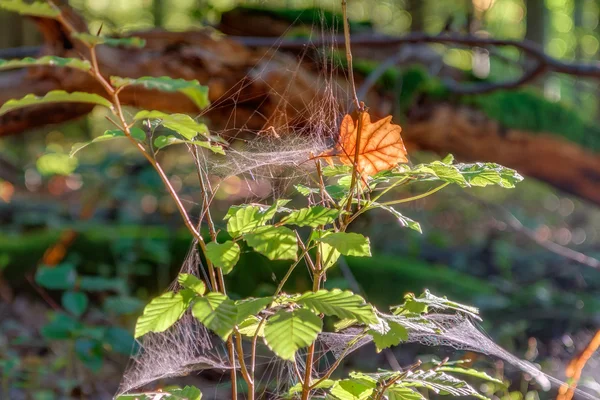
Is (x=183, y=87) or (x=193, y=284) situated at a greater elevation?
(x=183, y=87)

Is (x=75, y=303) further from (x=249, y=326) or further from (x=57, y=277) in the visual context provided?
(x=249, y=326)

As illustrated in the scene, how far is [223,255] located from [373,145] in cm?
38

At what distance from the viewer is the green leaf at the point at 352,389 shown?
1181mm

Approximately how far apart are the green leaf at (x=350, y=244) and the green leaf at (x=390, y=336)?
0.15 meters

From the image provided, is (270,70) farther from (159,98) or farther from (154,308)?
(154,308)

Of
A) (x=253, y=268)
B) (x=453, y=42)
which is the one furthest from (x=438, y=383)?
(x=253, y=268)

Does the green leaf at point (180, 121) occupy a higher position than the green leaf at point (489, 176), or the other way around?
the green leaf at point (180, 121)

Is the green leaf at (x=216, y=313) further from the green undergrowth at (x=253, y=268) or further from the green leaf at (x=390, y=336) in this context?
the green undergrowth at (x=253, y=268)

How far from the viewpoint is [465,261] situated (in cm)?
628

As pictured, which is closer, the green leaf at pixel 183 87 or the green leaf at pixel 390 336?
the green leaf at pixel 183 87

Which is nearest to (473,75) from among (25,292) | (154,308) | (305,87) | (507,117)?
(507,117)

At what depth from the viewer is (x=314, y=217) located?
3.57 ft

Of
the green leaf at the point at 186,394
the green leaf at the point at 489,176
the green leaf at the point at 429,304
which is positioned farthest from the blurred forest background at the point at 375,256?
the green leaf at the point at 489,176

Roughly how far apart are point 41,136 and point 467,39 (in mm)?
11011
